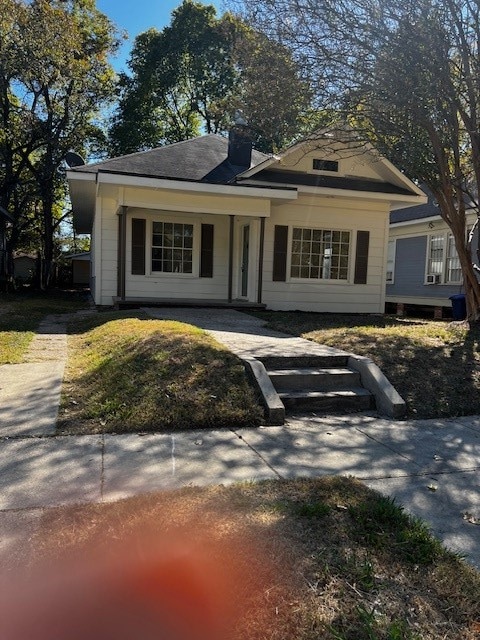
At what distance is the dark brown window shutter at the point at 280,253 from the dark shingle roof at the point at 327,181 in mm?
1226

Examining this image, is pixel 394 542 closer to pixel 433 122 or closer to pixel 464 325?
pixel 464 325

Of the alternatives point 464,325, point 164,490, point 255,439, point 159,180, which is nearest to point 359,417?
point 255,439

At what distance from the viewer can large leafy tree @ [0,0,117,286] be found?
18.8 m

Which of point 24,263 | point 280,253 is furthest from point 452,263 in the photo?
point 24,263

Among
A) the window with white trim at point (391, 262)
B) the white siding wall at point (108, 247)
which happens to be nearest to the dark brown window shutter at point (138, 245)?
the white siding wall at point (108, 247)

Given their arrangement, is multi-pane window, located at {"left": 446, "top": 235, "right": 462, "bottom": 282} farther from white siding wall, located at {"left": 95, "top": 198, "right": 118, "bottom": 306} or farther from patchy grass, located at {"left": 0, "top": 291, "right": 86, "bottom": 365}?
patchy grass, located at {"left": 0, "top": 291, "right": 86, "bottom": 365}

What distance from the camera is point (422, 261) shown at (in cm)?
1836

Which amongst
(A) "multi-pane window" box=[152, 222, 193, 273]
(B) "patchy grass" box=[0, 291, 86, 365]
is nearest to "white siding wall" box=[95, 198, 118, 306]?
(A) "multi-pane window" box=[152, 222, 193, 273]

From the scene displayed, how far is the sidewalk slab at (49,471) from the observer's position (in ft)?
9.99

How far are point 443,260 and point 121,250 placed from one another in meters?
11.1

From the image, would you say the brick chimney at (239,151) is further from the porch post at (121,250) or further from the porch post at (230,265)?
the porch post at (121,250)

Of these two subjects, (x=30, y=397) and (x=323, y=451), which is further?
(x=30, y=397)

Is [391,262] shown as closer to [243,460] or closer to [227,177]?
[227,177]

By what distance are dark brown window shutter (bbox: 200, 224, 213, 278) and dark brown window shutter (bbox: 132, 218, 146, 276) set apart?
1595 millimetres
